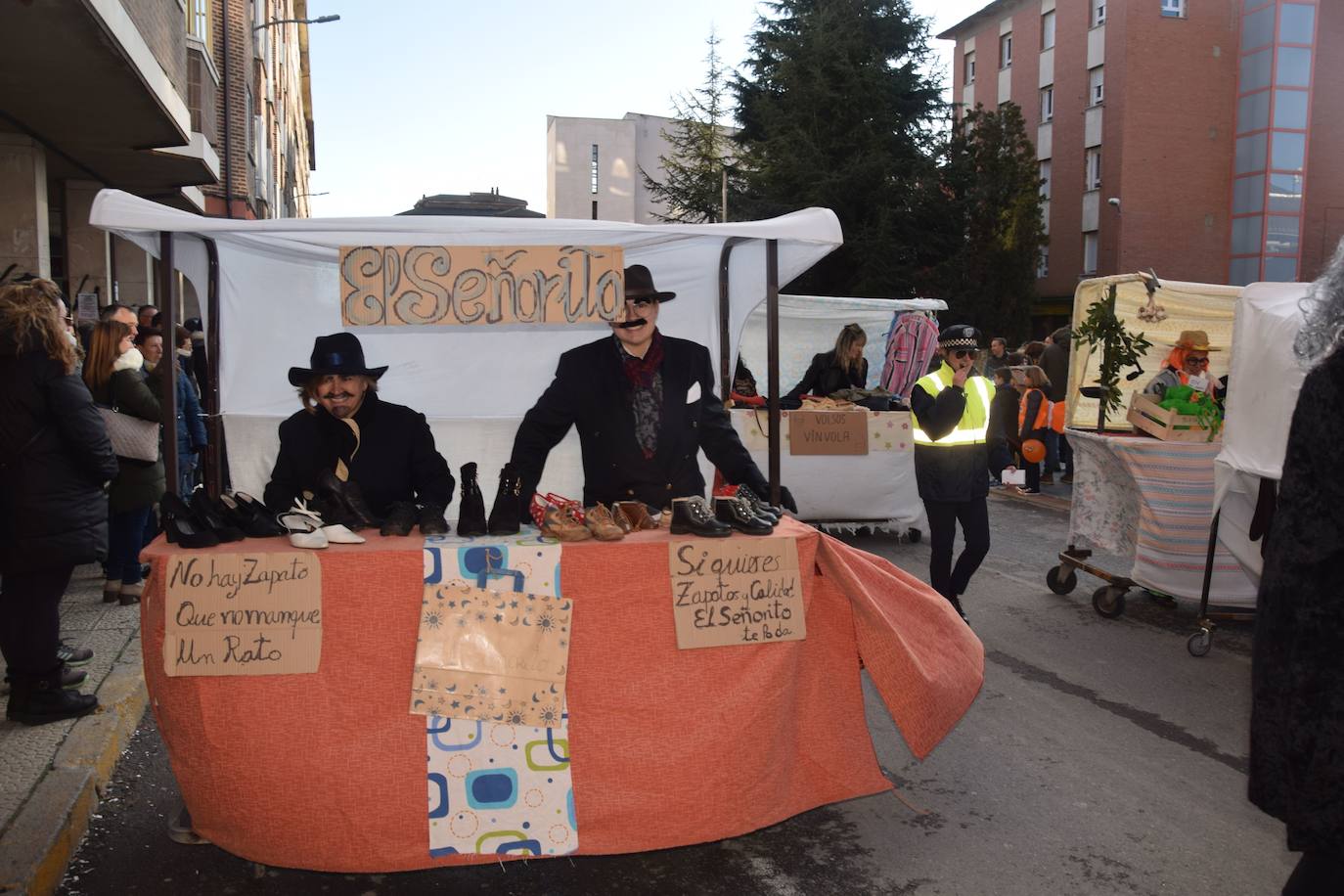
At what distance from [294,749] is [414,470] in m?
1.29

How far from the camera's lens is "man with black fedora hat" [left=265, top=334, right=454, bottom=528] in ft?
13.4

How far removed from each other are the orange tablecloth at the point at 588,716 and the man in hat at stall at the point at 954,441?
8.30ft

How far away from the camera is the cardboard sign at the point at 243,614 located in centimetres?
320

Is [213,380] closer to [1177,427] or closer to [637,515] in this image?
[637,515]

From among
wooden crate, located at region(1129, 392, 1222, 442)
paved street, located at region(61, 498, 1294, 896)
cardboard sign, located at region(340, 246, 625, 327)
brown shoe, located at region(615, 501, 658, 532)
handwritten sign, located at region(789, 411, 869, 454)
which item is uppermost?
cardboard sign, located at region(340, 246, 625, 327)

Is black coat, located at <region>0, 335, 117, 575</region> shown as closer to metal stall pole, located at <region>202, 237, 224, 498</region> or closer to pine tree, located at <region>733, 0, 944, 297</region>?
metal stall pole, located at <region>202, 237, 224, 498</region>

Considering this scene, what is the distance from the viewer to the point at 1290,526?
193 cm

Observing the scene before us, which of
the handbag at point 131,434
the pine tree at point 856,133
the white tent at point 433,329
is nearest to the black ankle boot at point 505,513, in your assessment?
the white tent at point 433,329

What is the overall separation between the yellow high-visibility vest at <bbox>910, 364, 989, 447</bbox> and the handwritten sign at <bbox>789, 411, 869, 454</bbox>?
296cm

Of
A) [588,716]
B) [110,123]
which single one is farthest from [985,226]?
[588,716]

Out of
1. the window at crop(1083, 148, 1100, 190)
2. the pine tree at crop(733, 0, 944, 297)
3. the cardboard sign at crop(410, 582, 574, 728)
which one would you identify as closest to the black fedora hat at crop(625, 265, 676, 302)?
the cardboard sign at crop(410, 582, 574, 728)

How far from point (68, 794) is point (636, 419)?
2.45m

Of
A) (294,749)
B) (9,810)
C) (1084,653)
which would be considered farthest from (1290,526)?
(1084,653)

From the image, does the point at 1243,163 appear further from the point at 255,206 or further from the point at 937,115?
the point at 255,206
